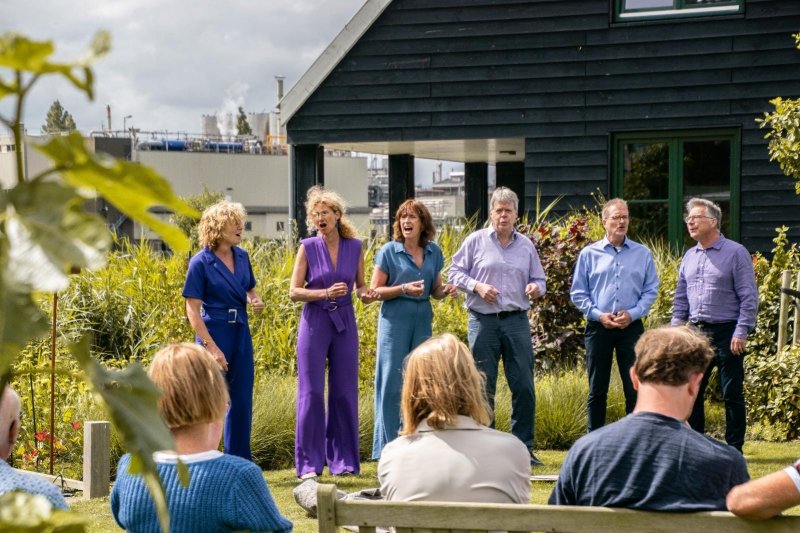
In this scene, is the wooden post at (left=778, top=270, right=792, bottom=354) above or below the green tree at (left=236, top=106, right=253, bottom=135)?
below

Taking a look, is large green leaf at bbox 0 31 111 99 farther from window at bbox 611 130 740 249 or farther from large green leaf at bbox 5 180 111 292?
window at bbox 611 130 740 249

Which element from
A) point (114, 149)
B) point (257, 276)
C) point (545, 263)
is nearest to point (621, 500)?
point (545, 263)

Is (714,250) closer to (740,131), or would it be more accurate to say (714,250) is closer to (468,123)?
(740,131)

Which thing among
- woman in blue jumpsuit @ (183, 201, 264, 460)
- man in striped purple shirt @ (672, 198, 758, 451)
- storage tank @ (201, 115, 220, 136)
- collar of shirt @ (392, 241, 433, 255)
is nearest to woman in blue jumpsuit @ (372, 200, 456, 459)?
collar of shirt @ (392, 241, 433, 255)

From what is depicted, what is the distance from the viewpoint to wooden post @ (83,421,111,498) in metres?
6.45

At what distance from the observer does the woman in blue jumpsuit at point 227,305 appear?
6578 millimetres

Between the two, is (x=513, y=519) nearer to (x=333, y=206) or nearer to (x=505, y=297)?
(x=333, y=206)

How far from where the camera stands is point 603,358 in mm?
7445

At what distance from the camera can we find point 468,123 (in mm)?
13797

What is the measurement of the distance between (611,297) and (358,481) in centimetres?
205

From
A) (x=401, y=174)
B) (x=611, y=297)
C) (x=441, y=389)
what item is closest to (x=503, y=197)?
(x=611, y=297)

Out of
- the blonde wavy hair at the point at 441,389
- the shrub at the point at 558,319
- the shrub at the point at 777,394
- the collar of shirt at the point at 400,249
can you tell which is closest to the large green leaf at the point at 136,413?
the blonde wavy hair at the point at 441,389

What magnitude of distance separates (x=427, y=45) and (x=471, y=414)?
11.1 metres

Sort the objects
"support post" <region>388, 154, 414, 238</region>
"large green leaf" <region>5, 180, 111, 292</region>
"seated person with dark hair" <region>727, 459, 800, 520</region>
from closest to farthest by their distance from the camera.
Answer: "large green leaf" <region>5, 180, 111, 292</region> → "seated person with dark hair" <region>727, 459, 800, 520</region> → "support post" <region>388, 154, 414, 238</region>
